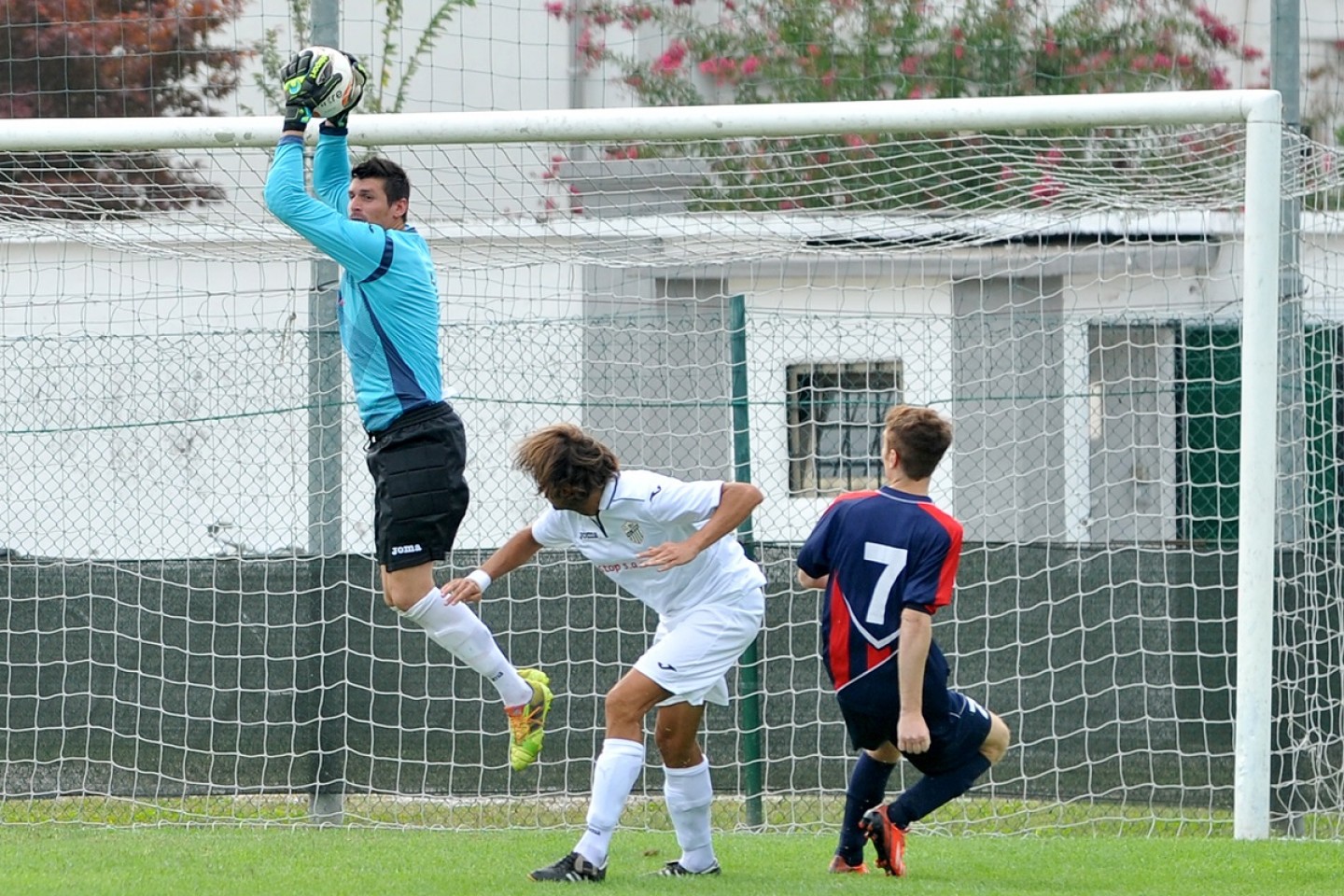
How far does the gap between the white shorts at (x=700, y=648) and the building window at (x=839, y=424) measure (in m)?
3.01

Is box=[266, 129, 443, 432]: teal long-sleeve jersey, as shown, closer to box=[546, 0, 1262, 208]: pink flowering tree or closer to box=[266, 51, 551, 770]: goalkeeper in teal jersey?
box=[266, 51, 551, 770]: goalkeeper in teal jersey

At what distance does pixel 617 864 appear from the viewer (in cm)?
598

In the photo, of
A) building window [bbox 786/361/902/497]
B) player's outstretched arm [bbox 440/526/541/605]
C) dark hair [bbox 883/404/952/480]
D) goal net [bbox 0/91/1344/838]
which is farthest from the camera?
building window [bbox 786/361/902/497]

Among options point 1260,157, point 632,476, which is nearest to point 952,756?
point 632,476

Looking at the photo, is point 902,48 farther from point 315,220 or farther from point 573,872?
point 573,872

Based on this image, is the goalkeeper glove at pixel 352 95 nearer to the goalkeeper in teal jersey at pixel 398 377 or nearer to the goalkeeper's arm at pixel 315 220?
the goalkeeper in teal jersey at pixel 398 377

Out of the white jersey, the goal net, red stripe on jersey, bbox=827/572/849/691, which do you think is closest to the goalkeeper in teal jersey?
the white jersey

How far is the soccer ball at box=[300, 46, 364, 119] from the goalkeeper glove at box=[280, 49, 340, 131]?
0.02 meters

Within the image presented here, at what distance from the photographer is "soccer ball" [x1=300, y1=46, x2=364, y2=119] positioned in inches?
224

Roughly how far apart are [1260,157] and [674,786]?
10.8 ft

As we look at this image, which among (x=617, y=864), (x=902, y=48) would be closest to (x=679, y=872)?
(x=617, y=864)

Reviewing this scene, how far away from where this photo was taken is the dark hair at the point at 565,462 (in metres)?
5.27

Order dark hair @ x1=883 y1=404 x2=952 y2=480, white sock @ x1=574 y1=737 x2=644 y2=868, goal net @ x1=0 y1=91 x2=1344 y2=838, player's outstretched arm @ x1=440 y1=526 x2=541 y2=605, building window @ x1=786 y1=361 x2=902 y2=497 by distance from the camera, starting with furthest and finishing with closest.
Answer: building window @ x1=786 y1=361 x2=902 y2=497 < goal net @ x1=0 y1=91 x2=1344 y2=838 < player's outstretched arm @ x1=440 y1=526 x2=541 y2=605 < dark hair @ x1=883 y1=404 x2=952 y2=480 < white sock @ x1=574 y1=737 x2=644 y2=868

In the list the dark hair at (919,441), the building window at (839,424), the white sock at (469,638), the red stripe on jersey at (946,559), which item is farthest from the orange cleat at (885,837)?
the building window at (839,424)
